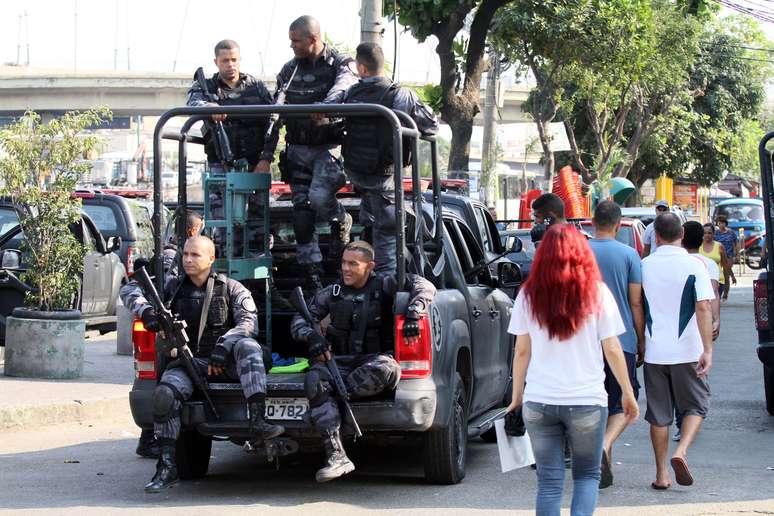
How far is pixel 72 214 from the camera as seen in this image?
1271 cm

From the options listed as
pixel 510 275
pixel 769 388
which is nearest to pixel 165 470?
pixel 510 275

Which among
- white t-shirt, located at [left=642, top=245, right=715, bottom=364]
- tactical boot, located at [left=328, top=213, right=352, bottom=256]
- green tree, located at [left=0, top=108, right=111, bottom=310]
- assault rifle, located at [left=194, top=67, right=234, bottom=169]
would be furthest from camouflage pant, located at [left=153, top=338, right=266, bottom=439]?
green tree, located at [left=0, top=108, right=111, bottom=310]

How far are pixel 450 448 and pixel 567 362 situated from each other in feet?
7.94

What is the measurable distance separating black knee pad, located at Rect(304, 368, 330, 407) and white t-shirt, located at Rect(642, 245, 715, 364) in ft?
7.09

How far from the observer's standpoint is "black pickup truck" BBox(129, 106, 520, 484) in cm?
765

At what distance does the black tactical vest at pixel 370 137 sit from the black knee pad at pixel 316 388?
1.67 m

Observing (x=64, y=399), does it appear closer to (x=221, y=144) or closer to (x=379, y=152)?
(x=221, y=144)

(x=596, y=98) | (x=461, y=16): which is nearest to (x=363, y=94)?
(x=461, y=16)

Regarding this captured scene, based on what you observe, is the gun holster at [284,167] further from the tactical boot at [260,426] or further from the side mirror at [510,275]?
Result: the tactical boot at [260,426]

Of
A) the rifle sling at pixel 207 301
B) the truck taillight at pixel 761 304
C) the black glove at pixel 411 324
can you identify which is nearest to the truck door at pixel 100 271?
the rifle sling at pixel 207 301

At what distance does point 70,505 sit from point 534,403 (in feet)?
10.5

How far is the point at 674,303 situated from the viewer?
8.12 m

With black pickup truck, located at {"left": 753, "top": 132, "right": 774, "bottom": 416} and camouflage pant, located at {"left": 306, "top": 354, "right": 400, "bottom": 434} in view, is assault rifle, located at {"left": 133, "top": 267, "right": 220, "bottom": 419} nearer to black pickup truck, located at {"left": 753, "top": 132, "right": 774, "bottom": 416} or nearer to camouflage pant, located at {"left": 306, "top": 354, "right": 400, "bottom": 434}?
camouflage pant, located at {"left": 306, "top": 354, "right": 400, "bottom": 434}

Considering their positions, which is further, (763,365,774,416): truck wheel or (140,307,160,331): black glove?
(763,365,774,416): truck wheel
